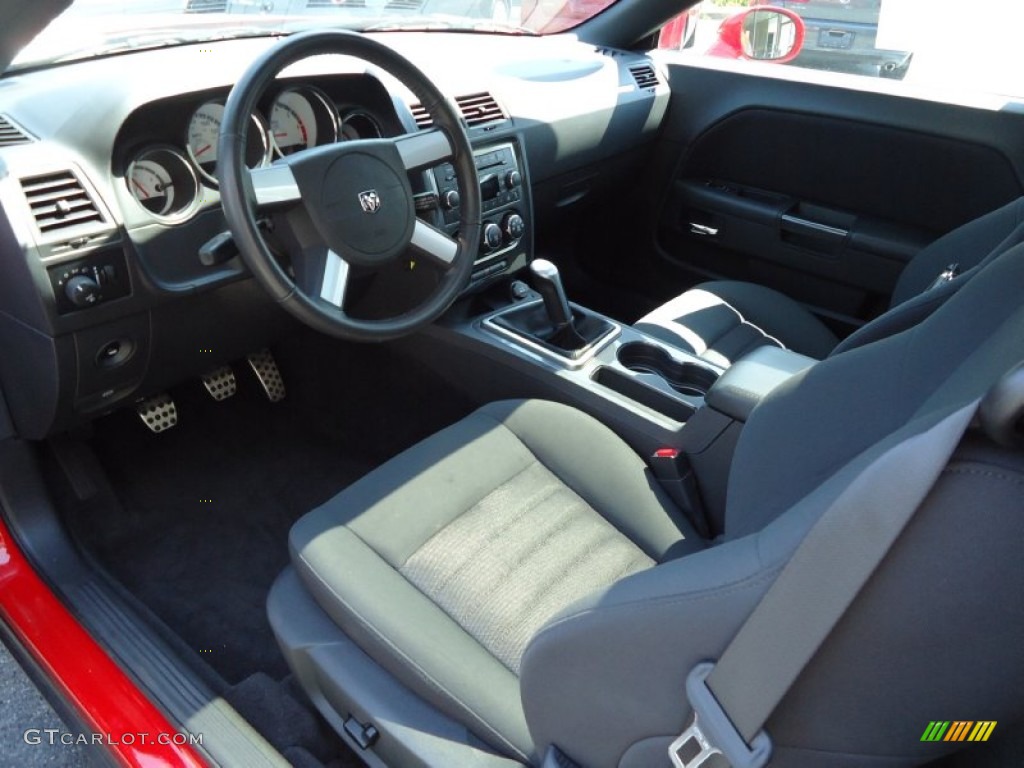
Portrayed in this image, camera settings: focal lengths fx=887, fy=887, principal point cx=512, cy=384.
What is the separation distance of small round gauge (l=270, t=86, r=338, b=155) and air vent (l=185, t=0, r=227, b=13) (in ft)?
0.95

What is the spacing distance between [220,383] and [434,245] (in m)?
0.74

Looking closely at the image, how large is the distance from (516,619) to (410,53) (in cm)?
142

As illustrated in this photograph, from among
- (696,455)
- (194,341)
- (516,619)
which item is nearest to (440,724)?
(516,619)

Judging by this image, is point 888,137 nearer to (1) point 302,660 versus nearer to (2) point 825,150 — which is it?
(2) point 825,150

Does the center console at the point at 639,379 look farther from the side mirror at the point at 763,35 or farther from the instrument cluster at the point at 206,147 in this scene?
the side mirror at the point at 763,35

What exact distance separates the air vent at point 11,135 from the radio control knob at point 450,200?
2.44 ft

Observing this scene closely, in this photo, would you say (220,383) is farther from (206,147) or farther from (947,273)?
(947,273)

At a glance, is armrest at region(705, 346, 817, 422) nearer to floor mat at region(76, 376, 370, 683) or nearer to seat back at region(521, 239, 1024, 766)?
seat back at region(521, 239, 1024, 766)

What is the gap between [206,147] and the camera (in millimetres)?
1596

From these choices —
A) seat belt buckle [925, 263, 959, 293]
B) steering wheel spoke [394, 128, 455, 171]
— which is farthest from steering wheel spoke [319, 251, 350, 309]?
seat belt buckle [925, 263, 959, 293]

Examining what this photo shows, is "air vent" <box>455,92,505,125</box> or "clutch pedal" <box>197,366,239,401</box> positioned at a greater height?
"air vent" <box>455,92,505,125</box>

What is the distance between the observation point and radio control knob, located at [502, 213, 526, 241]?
6.68 feet

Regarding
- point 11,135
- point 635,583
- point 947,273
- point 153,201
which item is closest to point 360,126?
point 153,201

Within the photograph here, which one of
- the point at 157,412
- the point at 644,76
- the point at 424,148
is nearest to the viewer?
the point at 424,148
